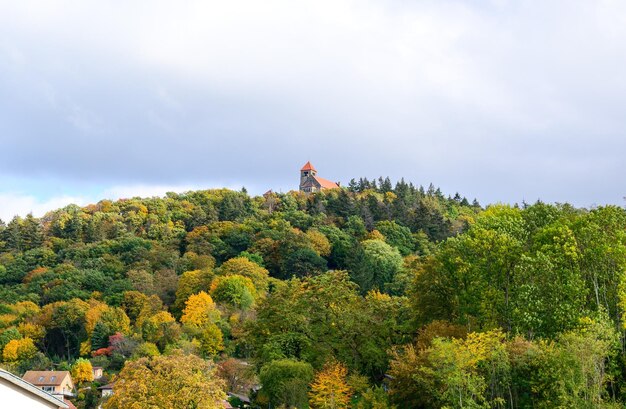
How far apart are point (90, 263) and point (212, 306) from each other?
28.4 m

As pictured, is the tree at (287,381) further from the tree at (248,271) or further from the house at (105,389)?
the tree at (248,271)

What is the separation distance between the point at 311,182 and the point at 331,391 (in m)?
108

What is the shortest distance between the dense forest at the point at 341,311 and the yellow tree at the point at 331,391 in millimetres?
113

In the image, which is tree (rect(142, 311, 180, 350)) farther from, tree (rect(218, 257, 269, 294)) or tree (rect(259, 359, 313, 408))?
tree (rect(259, 359, 313, 408))

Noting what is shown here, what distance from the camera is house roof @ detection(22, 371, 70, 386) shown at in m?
61.7

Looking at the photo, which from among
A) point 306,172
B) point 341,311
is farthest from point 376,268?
point 306,172

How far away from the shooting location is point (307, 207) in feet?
364

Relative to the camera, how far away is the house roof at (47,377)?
202ft

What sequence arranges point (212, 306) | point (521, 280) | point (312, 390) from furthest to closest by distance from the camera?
1. point (212, 306)
2. point (312, 390)
3. point (521, 280)

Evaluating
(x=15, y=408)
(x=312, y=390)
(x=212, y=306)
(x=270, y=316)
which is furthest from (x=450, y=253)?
(x=212, y=306)

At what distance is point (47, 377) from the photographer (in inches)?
2461

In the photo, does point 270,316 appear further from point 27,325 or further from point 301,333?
point 27,325

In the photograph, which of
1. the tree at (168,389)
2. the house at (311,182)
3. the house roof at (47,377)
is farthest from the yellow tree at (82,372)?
the house at (311,182)

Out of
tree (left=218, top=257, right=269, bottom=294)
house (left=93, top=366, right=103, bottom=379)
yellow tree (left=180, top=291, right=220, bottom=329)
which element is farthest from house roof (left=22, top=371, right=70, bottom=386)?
tree (left=218, top=257, right=269, bottom=294)
